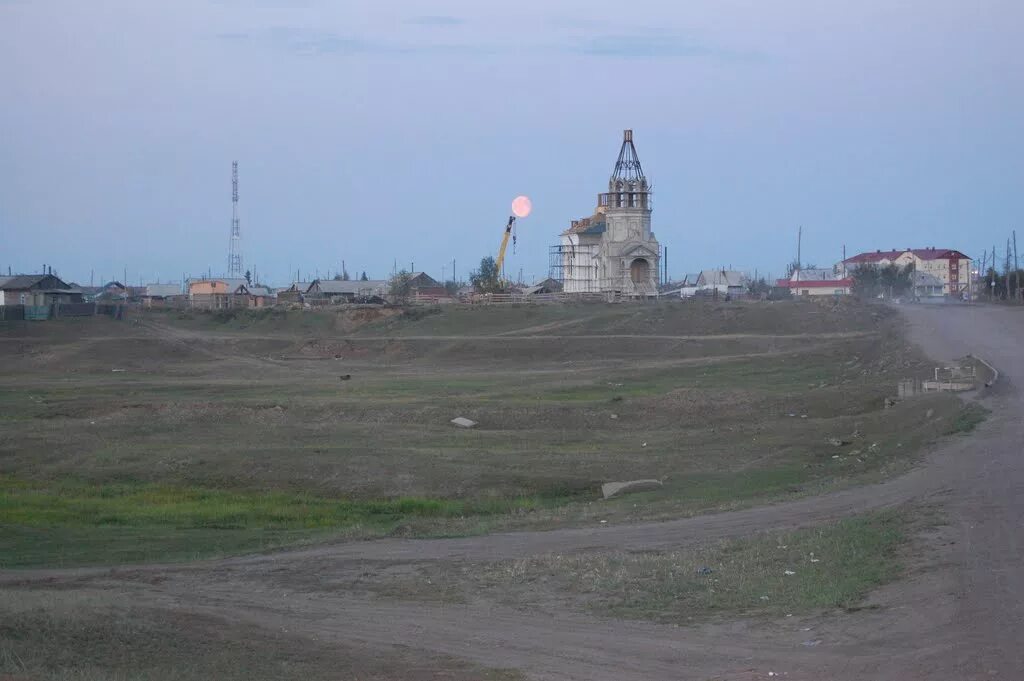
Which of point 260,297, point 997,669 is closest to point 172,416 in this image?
point 997,669

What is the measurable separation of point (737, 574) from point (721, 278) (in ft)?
427

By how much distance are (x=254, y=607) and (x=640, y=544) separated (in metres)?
6.77

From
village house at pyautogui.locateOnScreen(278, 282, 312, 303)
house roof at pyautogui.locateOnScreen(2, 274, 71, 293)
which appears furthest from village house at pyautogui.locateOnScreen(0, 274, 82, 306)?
village house at pyautogui.locateOnScreen(278, 282, 312, 303)

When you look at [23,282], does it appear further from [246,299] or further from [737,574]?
[737,574]

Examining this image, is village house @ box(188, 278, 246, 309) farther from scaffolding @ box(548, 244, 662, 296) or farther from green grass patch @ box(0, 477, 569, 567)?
green grass patch @ box(0, 477, 569, 567)

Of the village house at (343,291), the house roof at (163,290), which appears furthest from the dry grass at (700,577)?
the house roof at (163,290)

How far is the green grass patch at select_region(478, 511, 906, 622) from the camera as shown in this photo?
15.4m

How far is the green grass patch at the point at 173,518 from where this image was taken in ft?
73.0

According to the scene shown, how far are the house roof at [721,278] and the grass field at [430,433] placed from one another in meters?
65.0

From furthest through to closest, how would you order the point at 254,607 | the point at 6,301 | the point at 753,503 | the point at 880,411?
the point at 6,301 < the point at 880,411 < the point at 753,503 < the point at 254,607

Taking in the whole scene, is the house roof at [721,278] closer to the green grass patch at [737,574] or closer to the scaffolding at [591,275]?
the scaffolding at [591,275]

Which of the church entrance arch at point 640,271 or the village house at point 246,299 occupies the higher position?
the church entrance arch at point 640,271

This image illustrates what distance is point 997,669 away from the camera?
37.6ft

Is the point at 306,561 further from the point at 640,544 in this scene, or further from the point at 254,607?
the point at 640,544
